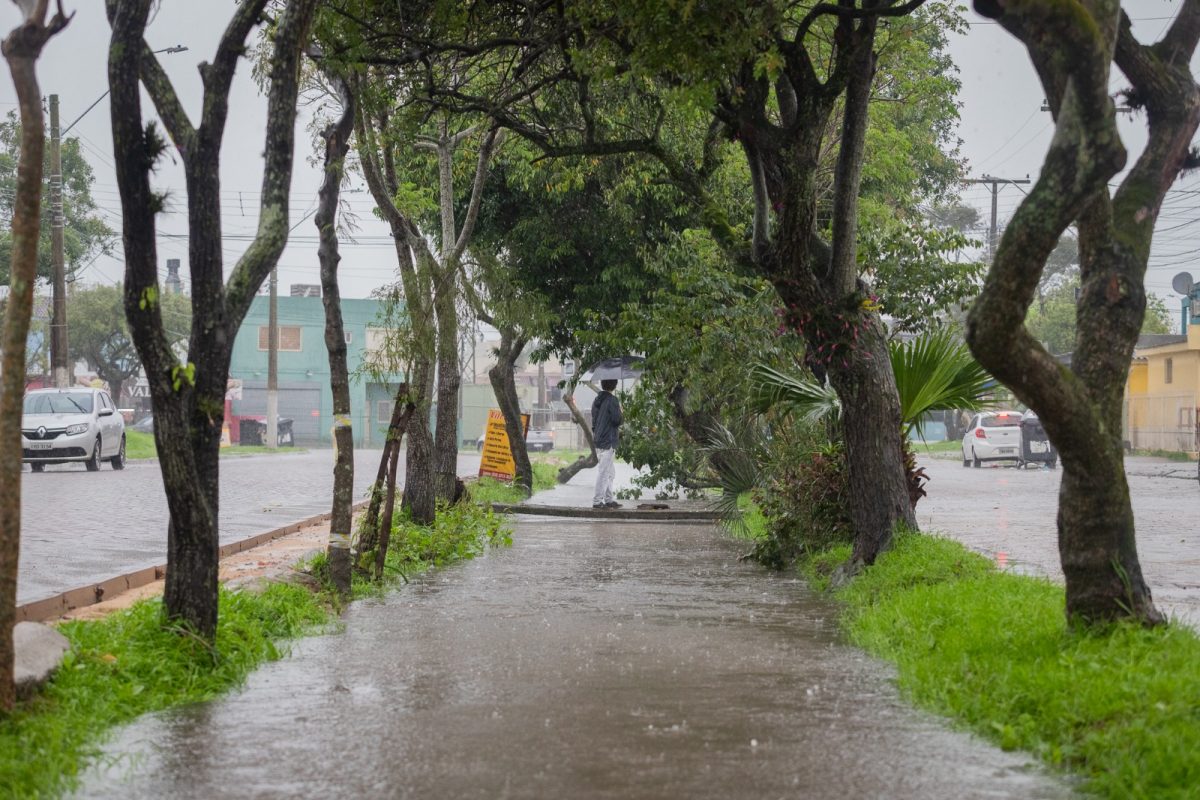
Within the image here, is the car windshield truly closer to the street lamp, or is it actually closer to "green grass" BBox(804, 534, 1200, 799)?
the street lamp

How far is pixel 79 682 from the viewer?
6453 millimetres

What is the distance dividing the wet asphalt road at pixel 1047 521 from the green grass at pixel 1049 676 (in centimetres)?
110

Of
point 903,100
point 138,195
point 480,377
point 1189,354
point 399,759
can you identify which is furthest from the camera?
point 480,377

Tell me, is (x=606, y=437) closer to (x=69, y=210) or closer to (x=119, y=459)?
(x=119, y=459)

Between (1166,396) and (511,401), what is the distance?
29.1m

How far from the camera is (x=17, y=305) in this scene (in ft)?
19.4

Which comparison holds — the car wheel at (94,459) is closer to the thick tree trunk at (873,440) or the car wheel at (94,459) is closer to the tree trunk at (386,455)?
the tree trunk at (386,455)

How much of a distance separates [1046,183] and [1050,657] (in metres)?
2.18

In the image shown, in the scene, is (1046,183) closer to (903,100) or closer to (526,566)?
(526,566)

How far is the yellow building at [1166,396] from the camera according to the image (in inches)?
1769

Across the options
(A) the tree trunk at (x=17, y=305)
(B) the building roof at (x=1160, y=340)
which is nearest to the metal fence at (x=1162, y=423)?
(B) the building roof at (x=1160, y=340)

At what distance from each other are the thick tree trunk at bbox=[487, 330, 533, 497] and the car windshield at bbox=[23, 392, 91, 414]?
968 centimetres

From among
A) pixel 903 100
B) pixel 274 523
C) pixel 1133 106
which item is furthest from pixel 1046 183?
pixel 903 100

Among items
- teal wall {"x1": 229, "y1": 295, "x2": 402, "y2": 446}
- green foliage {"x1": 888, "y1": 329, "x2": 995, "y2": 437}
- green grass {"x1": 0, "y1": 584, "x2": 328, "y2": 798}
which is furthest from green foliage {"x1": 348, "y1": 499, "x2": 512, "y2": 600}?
teal wall {"x1": 229, "y1": 295, "x2": 402, "y2": 446}
